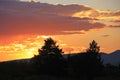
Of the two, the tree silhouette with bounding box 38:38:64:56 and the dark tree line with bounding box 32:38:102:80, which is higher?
the tree silhouette with bounding box 38:38:64:56

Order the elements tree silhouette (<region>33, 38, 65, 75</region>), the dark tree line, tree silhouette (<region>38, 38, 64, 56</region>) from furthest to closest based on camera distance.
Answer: tree silhouette (<region>38, 38, 64, 56</region>)
tree silhouette (<region>33, 38, 65, 75</region>)
the dark tree line

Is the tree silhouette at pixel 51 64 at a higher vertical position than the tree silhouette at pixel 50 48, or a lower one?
lower

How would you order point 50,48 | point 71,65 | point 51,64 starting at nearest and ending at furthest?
point 71,65 → point 51,64 → point 50,48

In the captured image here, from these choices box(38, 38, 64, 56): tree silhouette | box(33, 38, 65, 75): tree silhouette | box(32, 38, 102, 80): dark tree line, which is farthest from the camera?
box(38, 38, 64, 56): tree silhouette

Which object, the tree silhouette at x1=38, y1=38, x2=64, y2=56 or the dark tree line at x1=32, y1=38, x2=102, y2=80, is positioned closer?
the dark tree line at x1=32, y1=38, x2=102, y2=80

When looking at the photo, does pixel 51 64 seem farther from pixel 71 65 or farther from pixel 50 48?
pixel 50 48

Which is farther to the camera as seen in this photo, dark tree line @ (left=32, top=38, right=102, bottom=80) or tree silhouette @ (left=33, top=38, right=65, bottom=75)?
tree silhouette @ (left=33, top=38, right=65, bottom=75)

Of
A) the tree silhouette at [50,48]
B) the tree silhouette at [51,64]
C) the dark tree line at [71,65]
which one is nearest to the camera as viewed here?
the dark tree line at [71,65]

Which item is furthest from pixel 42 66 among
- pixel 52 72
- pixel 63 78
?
pixel 63 78

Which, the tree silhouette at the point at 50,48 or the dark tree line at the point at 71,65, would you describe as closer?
the dark tree line at the point at 71,65

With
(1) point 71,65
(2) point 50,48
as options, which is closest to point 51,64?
(1) point 71,65

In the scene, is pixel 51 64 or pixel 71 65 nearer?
pixel 71 65

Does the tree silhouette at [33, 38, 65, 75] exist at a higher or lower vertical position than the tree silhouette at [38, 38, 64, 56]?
lower

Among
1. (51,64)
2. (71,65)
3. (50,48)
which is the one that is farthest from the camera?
(50,48)
